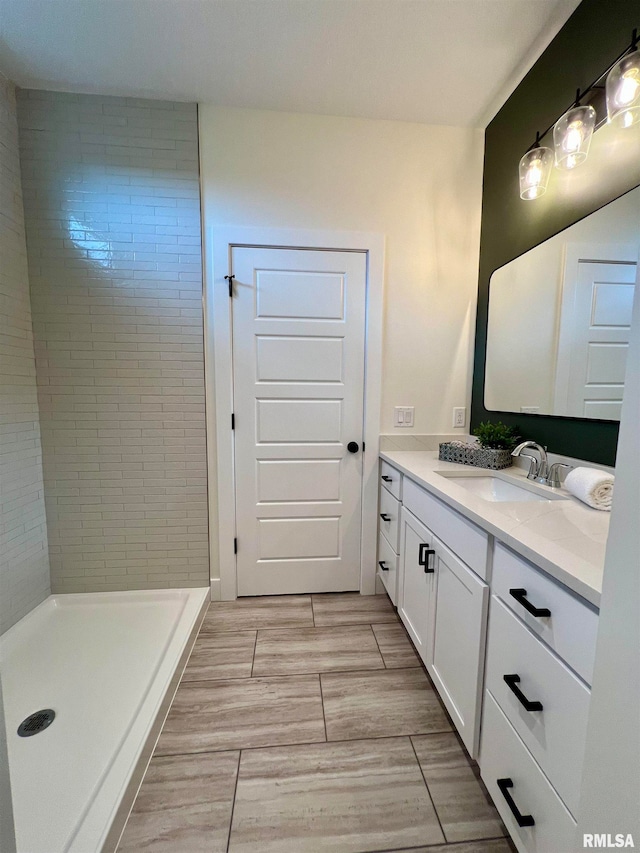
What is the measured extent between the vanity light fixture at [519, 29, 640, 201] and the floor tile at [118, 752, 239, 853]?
8.65ft

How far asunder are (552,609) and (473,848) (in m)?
0.85

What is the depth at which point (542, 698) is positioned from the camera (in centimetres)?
75

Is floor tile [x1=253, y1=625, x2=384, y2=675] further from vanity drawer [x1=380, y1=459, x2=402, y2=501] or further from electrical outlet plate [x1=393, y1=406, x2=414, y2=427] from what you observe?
electrical outlet plate [x1=393, y1=406, x2=414, y2=427]

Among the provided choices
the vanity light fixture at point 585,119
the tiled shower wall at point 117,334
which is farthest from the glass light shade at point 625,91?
the tiled shower wall at point 117,334

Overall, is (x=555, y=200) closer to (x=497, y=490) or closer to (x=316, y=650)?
(x=497, y=490)

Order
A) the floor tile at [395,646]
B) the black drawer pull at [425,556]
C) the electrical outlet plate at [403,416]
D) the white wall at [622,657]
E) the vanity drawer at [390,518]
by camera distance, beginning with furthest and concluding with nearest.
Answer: the electrical outlet plate at [403,416], the vanity drawer at [390,518], the floor tile at [395,646], the black drawer pull at [425,556], the white wall at [622,657]

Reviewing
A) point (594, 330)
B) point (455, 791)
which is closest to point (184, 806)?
point (455, 791)

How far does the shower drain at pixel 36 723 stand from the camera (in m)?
1.23

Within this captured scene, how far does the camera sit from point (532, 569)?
0.80m

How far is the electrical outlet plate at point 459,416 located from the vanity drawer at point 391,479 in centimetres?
56

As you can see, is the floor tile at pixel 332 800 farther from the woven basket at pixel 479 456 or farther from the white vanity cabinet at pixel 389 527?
the woven basket at pixel 479 456

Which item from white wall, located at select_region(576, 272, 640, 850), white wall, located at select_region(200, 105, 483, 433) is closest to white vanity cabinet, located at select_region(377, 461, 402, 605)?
white wall, located at select_region(200, 105, 483, 433)

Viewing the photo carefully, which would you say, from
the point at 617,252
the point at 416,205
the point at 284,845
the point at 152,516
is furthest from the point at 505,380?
the point at 152,516

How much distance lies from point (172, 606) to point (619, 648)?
6.95ft
